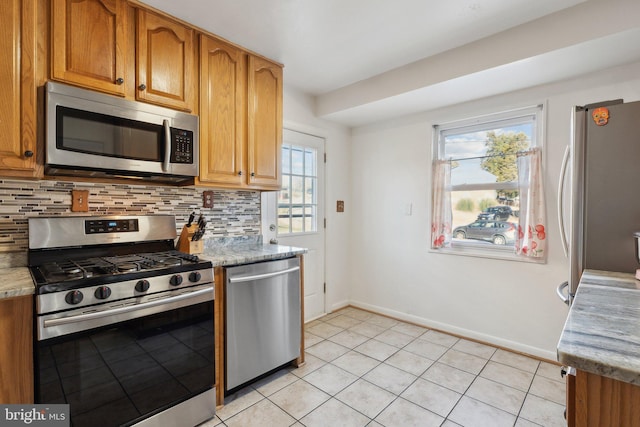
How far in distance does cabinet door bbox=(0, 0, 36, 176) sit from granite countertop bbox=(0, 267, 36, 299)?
48 cm

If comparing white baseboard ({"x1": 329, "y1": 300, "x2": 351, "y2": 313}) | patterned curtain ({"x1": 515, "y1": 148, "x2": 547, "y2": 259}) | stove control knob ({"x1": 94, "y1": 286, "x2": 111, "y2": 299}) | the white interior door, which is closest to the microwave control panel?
stove control knob ({"x1": 94, "y1": 286, "x2": 111, "y2": 299})

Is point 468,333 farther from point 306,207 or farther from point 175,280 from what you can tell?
point 175,280

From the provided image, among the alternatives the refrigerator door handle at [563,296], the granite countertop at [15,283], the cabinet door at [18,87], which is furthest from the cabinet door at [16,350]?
the refrigerator door handle at [563,296]

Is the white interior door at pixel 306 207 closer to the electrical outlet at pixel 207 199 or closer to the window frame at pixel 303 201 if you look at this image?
the window frame at pixel 303 201

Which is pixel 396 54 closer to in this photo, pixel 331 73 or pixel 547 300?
pixel 331 73

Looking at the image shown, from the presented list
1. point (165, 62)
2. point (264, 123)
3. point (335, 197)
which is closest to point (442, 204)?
point (335, 197)

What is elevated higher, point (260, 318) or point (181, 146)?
point (181, 146)

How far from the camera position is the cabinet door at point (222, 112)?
212 cm

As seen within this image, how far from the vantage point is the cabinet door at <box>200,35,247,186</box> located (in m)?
2.12

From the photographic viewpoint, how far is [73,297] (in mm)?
1342

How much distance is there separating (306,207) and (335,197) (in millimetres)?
473

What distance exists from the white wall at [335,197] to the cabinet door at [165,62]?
4.53ft

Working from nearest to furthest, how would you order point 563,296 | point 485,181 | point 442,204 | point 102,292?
point 102,292, point 563,296, point 485,181, point 442,204

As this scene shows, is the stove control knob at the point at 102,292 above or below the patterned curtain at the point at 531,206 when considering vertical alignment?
below
